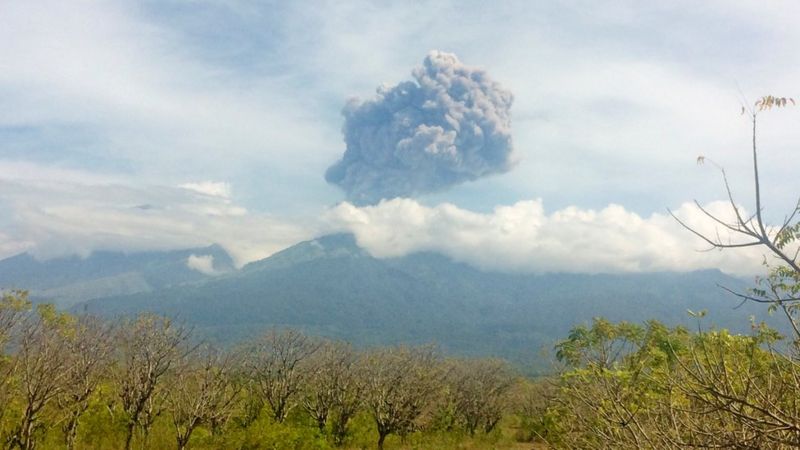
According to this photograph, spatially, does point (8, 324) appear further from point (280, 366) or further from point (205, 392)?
point (280, 366)

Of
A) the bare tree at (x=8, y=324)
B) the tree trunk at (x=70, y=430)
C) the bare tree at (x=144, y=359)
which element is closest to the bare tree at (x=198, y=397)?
the bare tree at (x=144, y=359)

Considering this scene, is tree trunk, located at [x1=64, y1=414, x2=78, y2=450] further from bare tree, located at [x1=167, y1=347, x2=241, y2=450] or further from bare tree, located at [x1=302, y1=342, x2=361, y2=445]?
bare tree, located at [x1=302, y1=342, x2=361, y2=445]

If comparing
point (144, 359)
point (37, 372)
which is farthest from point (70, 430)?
point (37, 372)

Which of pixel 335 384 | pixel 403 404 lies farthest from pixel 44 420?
pixel 403 404

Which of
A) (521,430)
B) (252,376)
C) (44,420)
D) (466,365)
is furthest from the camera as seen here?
(466,365)

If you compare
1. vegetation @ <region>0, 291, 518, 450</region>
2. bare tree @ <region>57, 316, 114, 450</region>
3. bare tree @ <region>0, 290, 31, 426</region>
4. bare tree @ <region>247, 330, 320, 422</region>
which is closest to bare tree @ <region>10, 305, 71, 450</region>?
vegetation @ <region>0, 291, 518, 450</region>

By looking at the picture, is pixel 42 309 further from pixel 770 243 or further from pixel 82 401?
pixel 770 243
